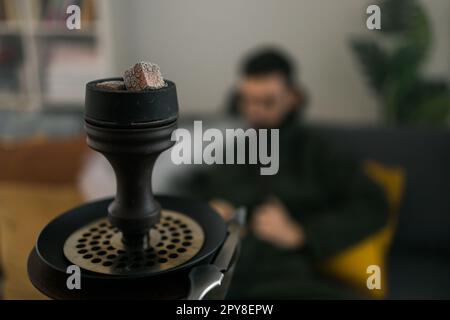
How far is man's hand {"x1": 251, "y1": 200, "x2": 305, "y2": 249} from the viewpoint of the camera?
1327 mm

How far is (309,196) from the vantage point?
149cm

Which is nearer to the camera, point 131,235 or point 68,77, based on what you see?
point 131,235

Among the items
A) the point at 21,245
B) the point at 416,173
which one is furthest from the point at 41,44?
the point at 21,245

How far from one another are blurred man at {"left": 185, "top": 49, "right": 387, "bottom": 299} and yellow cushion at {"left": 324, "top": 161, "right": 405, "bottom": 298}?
29 mm

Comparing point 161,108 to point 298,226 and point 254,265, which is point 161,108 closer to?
point 254,265

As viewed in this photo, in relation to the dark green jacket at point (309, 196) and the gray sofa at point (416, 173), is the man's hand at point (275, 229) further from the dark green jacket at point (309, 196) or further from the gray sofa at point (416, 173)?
the gray sofa at point (416, 173)

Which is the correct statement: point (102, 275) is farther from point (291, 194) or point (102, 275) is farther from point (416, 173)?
point (416, 173)

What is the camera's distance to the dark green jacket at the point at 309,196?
1.32 m

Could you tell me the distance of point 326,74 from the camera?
7.03 ft

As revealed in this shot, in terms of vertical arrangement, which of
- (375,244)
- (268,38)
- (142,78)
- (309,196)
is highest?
(268,38)

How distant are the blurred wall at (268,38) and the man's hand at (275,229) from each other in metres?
0.76

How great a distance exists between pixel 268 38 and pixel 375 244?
3.51 ft

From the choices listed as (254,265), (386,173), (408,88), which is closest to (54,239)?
(254,265)

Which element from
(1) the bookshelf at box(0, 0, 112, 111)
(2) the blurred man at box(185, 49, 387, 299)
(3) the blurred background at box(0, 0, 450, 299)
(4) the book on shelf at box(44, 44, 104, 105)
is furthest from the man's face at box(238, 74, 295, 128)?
(4) the book on shelf at box(44, 44, 104, 105)
